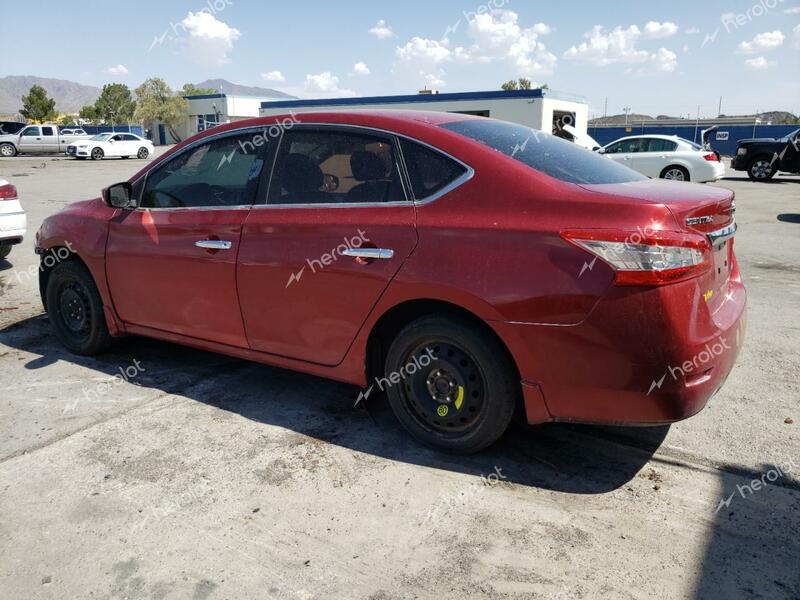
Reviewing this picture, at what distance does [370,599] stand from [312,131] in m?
2.48

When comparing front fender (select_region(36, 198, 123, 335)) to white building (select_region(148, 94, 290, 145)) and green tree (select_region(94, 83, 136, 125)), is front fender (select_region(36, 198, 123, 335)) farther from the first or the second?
green tree (select_region(94, 83, 136, 125))

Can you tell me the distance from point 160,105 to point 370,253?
232 feet

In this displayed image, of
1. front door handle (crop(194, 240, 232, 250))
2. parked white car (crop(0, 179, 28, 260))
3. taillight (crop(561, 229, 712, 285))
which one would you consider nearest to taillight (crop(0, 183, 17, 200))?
parked white car (crop(0, 179, 28, 260))

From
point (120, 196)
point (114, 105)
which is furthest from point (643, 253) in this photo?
point (114, 105)

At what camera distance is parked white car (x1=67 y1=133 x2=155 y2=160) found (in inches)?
1393

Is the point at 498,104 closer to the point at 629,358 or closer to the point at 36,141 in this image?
the point at 36,141

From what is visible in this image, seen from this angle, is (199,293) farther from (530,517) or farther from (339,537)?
(530,517)

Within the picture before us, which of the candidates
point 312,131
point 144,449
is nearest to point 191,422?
point 144,449

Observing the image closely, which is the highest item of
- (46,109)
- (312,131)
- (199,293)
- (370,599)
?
(46,109)

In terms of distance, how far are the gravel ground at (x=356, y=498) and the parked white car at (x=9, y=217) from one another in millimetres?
4003

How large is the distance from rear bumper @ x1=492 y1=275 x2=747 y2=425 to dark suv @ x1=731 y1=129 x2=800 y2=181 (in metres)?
21.0

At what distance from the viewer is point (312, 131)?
369 cm

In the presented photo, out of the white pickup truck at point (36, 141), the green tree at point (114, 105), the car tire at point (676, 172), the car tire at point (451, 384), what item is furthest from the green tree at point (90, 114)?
the car tire at point (451, 384)

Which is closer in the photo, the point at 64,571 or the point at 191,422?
the point at 64,571
